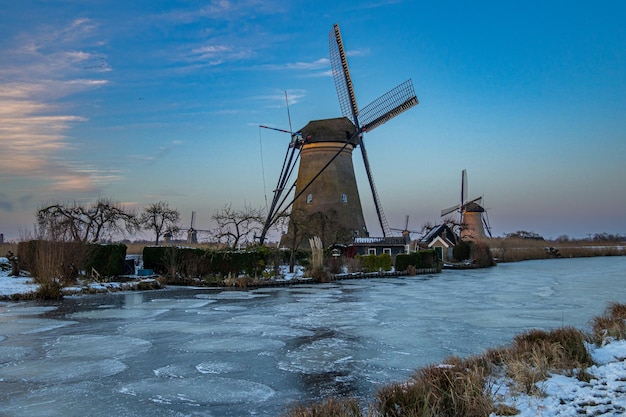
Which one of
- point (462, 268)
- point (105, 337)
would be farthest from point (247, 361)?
point (462, 268)

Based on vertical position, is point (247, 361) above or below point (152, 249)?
below

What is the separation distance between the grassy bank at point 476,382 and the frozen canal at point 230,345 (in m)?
0.77

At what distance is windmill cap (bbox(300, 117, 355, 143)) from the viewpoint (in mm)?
30359

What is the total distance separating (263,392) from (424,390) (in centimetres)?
169

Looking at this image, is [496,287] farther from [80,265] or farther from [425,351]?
[80,265]

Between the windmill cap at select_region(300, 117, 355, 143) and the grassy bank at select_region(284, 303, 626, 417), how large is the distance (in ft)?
80.5

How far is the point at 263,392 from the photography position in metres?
5.13

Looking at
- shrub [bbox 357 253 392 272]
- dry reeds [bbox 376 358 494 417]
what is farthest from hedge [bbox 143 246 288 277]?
dry reeds [bbox 376 358 494 417]

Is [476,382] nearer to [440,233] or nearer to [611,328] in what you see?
[611,328]

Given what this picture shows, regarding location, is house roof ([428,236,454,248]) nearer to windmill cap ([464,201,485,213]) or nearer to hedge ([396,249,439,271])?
hedge ([396,249,439,271])

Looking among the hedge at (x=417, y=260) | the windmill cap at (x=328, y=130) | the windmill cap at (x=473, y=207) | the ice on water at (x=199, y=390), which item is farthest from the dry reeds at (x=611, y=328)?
the windmill cap at (x=473, y=207)

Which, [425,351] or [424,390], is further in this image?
[425,351]

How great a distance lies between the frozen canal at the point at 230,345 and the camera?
4.98m

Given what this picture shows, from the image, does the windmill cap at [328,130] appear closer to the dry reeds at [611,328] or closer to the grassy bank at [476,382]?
the dry reeds at [611,328]
